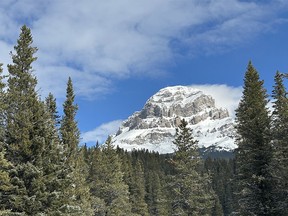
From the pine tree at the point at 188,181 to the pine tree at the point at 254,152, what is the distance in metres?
7.73

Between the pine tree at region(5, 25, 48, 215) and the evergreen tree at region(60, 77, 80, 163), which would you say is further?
the evergreen tree at region(60, 77, 80, 163)

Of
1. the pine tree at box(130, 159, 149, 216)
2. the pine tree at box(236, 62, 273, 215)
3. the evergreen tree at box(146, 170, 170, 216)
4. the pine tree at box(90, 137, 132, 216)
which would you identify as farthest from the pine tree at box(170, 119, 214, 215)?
the evergreen tree at box(146, 170, 170, 216)

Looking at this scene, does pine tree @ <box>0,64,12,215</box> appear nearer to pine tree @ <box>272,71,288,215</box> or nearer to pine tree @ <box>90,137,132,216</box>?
pine tree @ <box>272,71,288,215</box>

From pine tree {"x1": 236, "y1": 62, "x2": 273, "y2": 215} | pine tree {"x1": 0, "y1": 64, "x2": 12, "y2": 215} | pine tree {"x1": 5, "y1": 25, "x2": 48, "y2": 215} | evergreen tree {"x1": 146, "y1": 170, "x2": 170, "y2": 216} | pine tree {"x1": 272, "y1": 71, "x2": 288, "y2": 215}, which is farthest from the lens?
evergreen tree {"x1": 146, "y1": 170, "x2": 170, "y2": 216}

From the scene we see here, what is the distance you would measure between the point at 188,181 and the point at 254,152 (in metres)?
10.4

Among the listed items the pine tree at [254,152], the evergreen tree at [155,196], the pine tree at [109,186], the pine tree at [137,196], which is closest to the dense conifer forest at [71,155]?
the pine tree at [254,152]

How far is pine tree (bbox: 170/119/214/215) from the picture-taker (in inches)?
1570

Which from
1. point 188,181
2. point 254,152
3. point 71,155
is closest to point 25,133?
point 71,155

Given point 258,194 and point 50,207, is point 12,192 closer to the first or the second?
point 50,207

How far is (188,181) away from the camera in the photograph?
4000 cm

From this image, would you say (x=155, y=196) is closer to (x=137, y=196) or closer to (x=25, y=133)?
(x=137, y=196)

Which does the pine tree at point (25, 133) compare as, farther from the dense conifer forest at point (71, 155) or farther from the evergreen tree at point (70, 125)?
the evergreen tree at point (70, 125)

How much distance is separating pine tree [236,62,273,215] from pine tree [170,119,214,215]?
7.73 meters

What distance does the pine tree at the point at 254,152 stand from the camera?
30828mm
